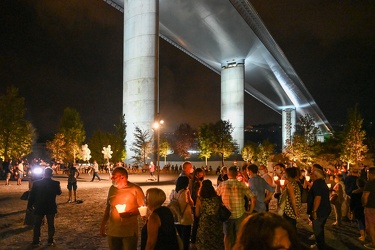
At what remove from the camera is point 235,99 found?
6681 cm

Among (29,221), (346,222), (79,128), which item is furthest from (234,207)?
(79,128)

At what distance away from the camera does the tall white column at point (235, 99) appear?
66.5 m

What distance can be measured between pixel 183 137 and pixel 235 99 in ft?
124

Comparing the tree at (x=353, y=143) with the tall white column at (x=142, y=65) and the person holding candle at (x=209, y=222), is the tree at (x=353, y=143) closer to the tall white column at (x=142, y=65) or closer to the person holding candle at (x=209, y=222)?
the tall white column at (x=142, y=65)

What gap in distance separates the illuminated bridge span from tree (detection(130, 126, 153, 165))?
1070mm

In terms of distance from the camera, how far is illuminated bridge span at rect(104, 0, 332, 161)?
127ft

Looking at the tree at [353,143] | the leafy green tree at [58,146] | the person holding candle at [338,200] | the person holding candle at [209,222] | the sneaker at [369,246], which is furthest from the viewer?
the leafy green tree at [58,146]

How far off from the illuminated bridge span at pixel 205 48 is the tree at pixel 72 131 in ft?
62.8

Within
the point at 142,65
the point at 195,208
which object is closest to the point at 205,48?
the point at 142,65

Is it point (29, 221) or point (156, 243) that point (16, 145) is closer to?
point (29, 221)

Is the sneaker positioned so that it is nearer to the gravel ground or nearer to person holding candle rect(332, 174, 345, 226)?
the gravel ground

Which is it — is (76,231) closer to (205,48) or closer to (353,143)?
(353,143)

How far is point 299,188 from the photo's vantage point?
7570mm

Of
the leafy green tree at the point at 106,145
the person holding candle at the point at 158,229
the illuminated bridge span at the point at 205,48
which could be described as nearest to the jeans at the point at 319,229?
the person holding candle at the point at 158,229
